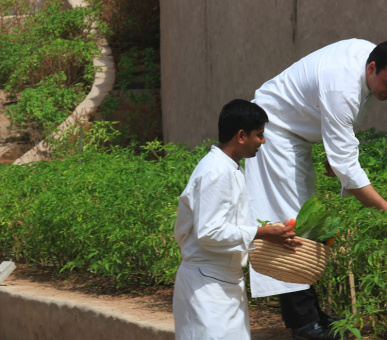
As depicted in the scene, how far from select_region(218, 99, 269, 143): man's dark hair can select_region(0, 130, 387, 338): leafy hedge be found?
3.13 feet

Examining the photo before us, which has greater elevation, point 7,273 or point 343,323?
point 343,323

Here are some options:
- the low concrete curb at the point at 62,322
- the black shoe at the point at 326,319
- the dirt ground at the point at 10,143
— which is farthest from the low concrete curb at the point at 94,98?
the black shoe at the point at 326,319

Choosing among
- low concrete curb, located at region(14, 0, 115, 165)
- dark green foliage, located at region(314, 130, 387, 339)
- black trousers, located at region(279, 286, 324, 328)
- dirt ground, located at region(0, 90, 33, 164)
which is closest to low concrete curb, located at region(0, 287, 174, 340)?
black trousers, located at region(279, 286, 324, 328)

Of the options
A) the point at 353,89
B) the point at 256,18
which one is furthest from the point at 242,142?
the point at 256,18

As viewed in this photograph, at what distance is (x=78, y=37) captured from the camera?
14.5 metres

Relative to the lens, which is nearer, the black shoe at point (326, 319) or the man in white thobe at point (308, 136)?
the man in white thobe at point (308, 136)

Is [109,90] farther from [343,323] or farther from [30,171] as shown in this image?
[343,323]

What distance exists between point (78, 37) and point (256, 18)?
623 cm

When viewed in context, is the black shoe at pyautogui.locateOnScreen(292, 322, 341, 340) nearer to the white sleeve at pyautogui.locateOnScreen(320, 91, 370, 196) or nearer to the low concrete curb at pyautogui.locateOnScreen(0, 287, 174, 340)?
the white sleeve at pyautogui.locateOnScreen(320, 91, 370, 196)

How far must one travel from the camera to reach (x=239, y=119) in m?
3.64

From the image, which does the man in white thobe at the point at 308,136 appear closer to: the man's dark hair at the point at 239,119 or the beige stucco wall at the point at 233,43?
the man's dark hair at the point at 239,119

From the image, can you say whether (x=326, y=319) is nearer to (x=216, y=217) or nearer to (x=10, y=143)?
(x=216, y=217)

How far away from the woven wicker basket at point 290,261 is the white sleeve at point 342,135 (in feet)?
1.42

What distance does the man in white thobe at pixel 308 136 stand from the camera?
13.3 ft
